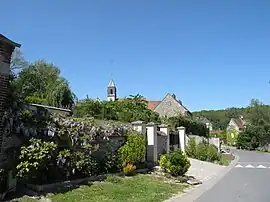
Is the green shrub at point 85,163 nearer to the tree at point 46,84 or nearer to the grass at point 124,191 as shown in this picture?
the grass at point 124,191

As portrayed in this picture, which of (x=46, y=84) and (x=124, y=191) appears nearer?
(x=124, y=191)

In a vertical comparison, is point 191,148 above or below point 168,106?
below

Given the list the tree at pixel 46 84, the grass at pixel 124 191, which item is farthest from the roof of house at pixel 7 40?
Answer: the tree at pixel 46 84

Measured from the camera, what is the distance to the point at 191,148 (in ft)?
91.7

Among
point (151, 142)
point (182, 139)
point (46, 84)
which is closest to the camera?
point (151, 142)

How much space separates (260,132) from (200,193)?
2166 inches

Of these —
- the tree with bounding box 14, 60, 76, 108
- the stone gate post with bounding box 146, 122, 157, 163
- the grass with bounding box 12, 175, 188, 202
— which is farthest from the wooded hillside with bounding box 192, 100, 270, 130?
the grass with bounding box 12, 175, 188, 202

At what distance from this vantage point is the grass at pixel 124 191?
9834 millimetres

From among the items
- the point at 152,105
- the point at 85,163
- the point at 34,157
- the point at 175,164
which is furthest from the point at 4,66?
the point at 152,105

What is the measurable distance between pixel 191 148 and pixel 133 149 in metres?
13.1

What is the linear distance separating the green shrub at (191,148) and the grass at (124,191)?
1351 cm

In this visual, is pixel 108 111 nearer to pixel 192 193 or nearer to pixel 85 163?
pixel 85 163

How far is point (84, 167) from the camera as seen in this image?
41.0 ft

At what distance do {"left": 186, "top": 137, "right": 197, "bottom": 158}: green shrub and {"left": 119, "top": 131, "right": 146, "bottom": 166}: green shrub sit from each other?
451 inches
